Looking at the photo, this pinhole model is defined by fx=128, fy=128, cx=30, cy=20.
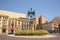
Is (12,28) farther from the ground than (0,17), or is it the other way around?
(0,17)

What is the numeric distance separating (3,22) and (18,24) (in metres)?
7.04

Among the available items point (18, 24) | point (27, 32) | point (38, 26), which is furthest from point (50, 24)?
point (27, 32)

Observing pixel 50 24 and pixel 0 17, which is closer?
pixel 0 17

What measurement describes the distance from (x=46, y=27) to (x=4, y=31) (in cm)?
2427

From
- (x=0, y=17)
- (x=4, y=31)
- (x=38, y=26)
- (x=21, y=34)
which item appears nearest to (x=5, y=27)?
(x=4, y=31)

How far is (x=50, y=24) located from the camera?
67.5 m

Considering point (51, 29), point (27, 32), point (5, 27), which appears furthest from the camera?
point (51, 29)

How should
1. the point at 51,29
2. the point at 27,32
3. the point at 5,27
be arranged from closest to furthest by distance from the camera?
the point at 27,32, the point at 5,27, the point at 51,29

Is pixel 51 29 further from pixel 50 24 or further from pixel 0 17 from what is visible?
pixel 0 17

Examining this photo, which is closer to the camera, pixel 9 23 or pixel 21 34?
pixel 21 34

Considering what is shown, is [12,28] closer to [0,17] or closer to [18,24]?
[18,24]

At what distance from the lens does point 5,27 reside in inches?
2242

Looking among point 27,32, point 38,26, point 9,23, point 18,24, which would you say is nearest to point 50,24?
point 38,26

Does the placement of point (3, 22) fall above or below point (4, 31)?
above
